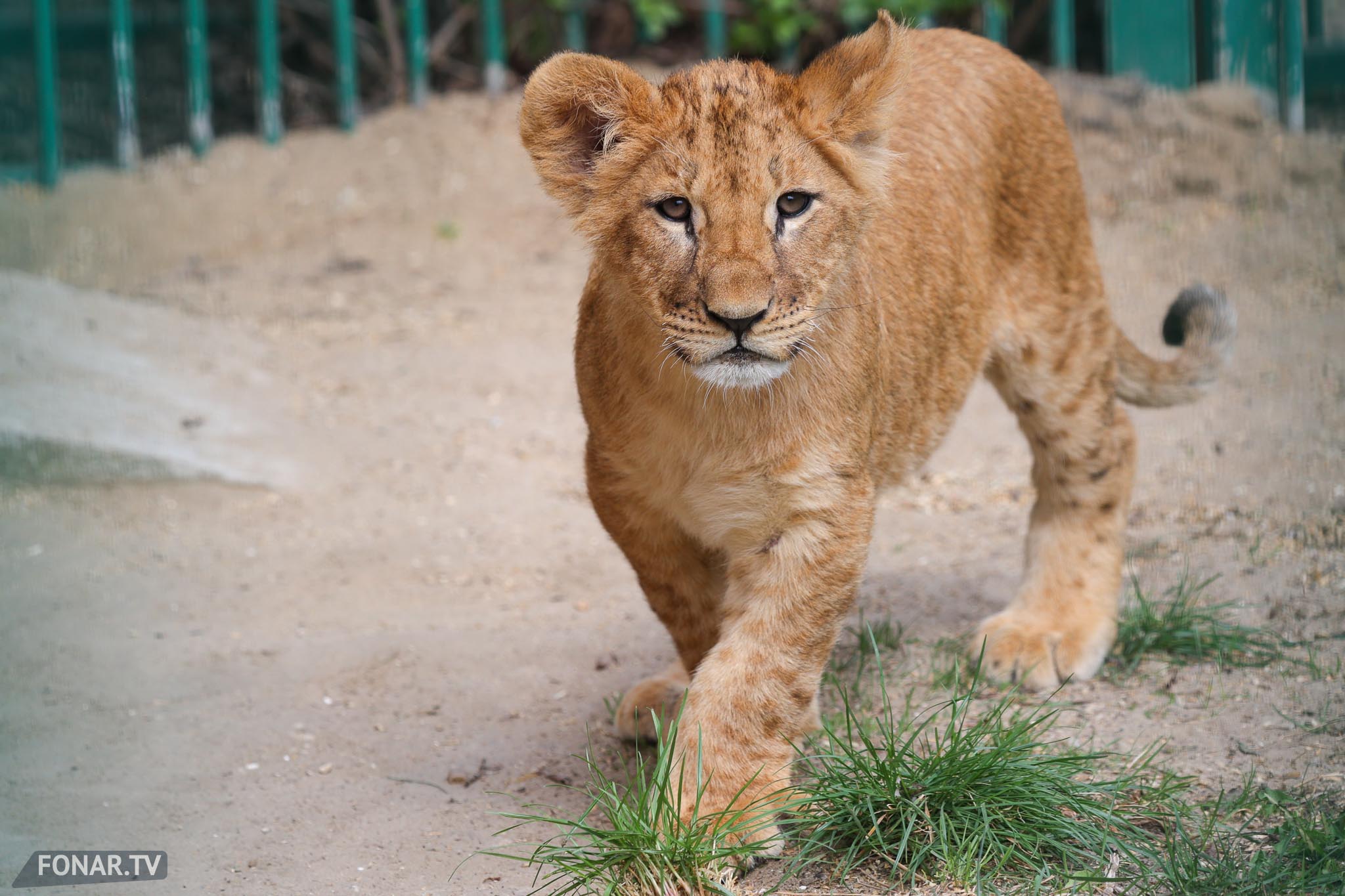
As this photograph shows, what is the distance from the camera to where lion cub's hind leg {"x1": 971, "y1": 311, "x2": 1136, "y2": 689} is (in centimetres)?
507

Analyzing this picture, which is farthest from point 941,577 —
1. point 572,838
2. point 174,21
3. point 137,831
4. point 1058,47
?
point 174,21

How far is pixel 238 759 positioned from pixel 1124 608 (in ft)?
10.8

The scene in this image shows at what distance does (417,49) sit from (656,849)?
10.0 meters

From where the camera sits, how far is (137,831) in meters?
4.01

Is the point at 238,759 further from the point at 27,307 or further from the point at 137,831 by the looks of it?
the point at 27,307

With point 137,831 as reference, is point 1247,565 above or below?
above

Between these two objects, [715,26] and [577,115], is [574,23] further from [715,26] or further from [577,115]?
[577,115]

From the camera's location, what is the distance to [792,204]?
357 centimetres

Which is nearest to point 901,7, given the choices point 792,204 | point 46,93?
point 46,93

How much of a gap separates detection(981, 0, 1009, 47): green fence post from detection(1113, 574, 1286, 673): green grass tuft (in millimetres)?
7233

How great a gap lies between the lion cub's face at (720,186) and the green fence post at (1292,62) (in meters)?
8.33

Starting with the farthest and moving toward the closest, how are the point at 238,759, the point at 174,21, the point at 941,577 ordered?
the point at 174,21 < the point at 941,577 < the point at 238,759

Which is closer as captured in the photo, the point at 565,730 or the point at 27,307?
the point at 565,730

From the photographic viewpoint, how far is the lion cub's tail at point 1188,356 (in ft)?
18.4
